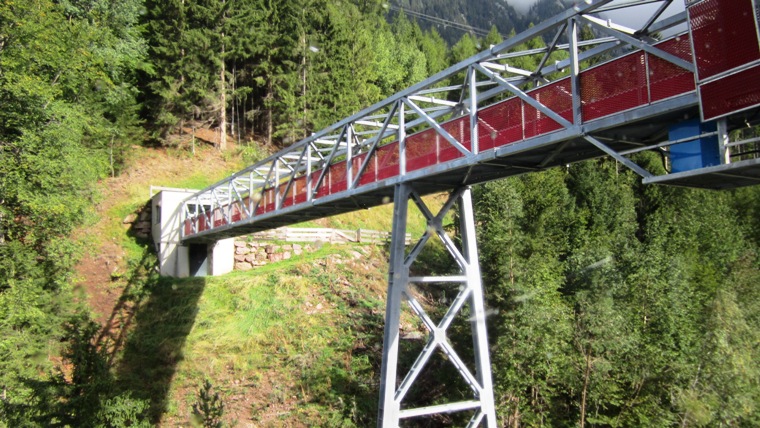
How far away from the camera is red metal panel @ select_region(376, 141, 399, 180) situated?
31.9ft

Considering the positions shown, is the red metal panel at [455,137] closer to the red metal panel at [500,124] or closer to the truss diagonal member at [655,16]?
the red metal panel at [500,124]

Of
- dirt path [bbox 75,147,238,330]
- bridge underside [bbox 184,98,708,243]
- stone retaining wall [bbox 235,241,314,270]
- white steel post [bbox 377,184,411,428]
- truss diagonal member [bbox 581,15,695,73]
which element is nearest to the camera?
truss diagonal member [bbox 581,15,695,73]

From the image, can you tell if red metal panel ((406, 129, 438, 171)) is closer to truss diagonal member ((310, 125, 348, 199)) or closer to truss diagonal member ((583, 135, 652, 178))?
truss diagonal member ((310, 125, 348, 199))

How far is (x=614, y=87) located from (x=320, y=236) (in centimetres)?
2083

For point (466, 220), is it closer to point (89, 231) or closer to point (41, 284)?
point (41, 284)

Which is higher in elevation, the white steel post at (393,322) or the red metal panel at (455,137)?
the red metal panel at (455,137)

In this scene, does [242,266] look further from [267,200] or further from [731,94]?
[731,94]

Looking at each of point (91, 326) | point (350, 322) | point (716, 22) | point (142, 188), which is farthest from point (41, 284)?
point (716, 22)

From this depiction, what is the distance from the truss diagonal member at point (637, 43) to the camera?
531cm

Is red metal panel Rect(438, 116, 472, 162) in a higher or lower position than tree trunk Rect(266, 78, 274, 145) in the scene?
lower

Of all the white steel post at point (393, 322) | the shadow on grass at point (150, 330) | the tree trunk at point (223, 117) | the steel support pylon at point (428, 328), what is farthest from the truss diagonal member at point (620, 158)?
the tree trunk at point (223, 117)

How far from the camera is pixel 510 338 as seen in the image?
16.3 meters

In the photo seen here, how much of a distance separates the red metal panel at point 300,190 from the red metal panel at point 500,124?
242 inches

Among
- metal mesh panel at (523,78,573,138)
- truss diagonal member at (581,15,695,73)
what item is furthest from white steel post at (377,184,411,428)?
truss diagonal member at (581,15,695,73)
